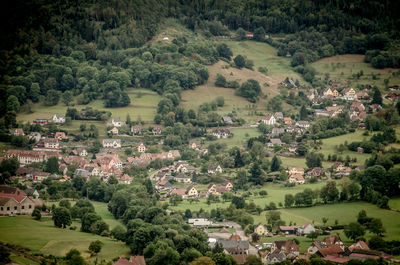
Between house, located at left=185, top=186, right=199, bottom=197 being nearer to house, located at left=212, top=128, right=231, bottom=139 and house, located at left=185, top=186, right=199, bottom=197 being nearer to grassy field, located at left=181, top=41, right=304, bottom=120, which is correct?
house, located at left=212, top=128, right=231, bottom=139

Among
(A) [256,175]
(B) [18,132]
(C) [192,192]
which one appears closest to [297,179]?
(A) [256,175]

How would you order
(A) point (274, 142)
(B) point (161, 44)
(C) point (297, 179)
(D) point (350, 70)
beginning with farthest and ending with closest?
(D) point (350, 70) → (B) point (161, 44) → (A) point (274, 142) → (C) point (297, 179)

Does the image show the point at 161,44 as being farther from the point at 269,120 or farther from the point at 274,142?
the point at 274,142

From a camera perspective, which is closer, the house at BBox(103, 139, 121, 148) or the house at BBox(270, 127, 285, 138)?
the house at BBox(103, 139, 121, 148)

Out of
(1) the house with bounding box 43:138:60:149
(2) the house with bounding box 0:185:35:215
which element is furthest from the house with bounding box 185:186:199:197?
(1) the house with bounding box 43:138:60:149

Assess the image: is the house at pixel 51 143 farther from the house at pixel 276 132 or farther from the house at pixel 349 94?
the house at pixel 349 94

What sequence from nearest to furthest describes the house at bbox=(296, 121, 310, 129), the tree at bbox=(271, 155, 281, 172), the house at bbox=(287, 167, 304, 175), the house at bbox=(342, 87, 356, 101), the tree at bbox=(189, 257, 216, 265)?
1. the tree at bbox=(189, 257, 216, 265)
2. the house at bbox=(287, 167, 304, 175)
3. the tree at bbox=(271, 155, 281, 172)
4. the house at bbox=(296, 121, 310, 129)
5. the house at bbox=(342, 87, 356, 101)
